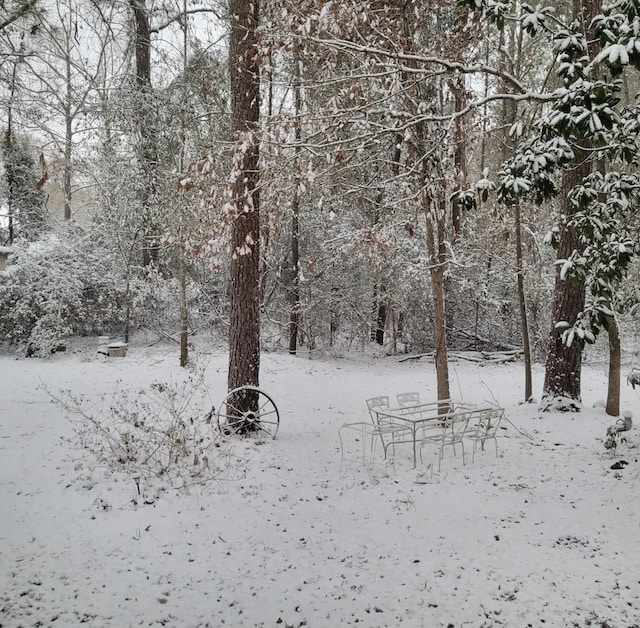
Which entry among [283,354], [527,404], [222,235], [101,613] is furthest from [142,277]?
[101,613]

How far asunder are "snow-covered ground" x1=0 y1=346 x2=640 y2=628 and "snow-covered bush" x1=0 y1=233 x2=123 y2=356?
586 centimetres

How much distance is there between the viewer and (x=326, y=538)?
4.37m

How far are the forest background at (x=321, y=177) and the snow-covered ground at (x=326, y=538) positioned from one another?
66.6 inches

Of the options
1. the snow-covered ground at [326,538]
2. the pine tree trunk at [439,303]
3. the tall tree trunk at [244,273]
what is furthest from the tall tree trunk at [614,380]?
the tall tree trunk at [244,273]

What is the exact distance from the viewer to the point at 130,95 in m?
12.0

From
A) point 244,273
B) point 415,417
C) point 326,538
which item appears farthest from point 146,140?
point 326,538

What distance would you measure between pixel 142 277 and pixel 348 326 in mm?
6223

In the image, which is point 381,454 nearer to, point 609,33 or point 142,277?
point 609,33

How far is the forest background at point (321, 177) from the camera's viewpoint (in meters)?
4.46

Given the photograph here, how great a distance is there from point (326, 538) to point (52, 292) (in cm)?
1120

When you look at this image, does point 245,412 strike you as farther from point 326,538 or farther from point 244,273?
point 326,538

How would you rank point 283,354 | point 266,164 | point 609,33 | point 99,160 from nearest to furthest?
point 609,33 < point 266,164 < point 99,160 < point 283,354

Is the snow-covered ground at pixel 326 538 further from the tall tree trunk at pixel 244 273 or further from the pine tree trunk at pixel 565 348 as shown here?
the tall tree trunk at pixel 244 273

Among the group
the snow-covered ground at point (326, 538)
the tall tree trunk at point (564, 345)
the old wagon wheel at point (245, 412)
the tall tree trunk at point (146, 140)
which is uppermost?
the tall tree trunk at point (146, 140)
